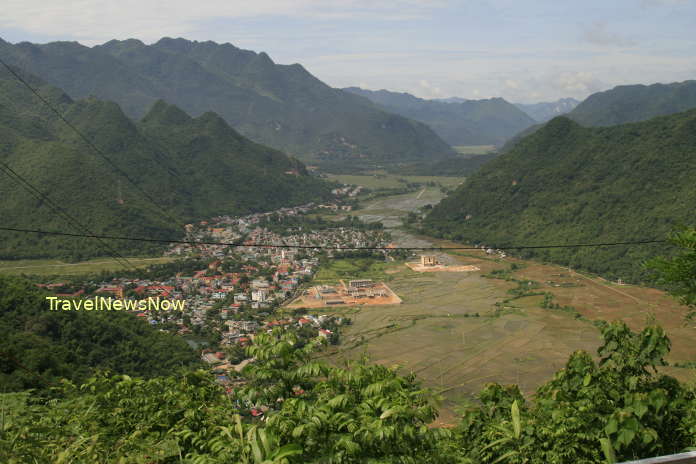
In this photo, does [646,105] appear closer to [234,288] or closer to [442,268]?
[442,268]

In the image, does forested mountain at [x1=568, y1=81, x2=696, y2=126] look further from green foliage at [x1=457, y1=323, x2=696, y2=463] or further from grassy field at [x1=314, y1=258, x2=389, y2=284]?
green foliage at [x1=457, y1=323, x2=696, y2=463]

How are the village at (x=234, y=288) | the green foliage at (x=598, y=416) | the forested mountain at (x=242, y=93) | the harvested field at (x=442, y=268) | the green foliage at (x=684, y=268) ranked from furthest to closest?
the forested mountain at (x=242, y=93) < the harvested field at (x=442, y=268) < the village at (x=234, y=288) < the green foliage at (x=684, y=268) < the green foliage at (x=598, y=416)

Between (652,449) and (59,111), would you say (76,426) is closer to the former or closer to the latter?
(652,449)

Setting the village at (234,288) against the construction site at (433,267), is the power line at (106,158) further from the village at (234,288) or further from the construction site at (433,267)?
the construction site at (433,267)

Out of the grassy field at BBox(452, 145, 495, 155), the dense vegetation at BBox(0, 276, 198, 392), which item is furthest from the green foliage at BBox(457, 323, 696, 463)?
the grassy field at BBox(452, 145, 495, 155)

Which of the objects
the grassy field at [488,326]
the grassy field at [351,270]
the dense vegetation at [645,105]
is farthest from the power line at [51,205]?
Result: the dense vegetation at [645,105]

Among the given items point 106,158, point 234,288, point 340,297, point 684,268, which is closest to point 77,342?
point 684,268
